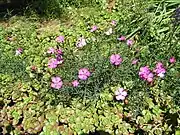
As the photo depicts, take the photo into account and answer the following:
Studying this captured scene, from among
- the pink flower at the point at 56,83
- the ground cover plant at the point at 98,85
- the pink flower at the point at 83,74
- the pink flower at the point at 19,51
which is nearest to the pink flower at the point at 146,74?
the ground cover plant at the point at 98,85

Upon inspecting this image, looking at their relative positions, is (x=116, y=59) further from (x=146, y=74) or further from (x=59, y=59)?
(x=59, y=59)

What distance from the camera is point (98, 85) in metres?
3.38

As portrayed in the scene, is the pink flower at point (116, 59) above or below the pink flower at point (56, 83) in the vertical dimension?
above

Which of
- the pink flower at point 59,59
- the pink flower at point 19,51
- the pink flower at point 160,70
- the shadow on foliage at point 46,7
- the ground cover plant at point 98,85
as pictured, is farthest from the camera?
the shadow on foliage at point 46,7

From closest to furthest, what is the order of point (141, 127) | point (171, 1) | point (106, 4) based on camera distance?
1. point (141, 127)
2. point (171, 1)
3. point (106, 4)

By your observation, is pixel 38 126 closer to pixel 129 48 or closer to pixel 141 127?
pixel 141 127

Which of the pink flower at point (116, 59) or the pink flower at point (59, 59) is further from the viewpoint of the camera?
the pink flower at point (59, 59)

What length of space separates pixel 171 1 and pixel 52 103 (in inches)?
78.0

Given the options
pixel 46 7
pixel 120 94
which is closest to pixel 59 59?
pixel 120 94

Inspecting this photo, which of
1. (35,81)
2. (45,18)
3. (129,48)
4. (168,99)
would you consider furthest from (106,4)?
(168,99)

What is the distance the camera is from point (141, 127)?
3145 mm

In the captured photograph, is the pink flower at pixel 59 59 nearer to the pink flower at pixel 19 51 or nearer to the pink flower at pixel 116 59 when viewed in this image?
the pink flower at pixel 116 59

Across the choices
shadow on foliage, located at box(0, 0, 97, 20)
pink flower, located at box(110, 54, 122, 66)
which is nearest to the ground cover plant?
pink flower, located at box(110, 54, 122, 66)

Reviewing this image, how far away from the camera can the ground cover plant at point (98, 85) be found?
3.16m
